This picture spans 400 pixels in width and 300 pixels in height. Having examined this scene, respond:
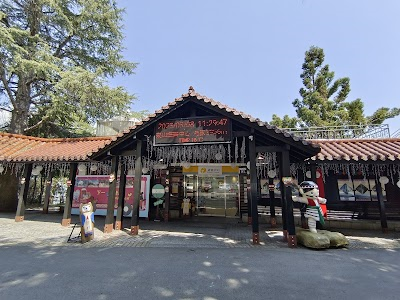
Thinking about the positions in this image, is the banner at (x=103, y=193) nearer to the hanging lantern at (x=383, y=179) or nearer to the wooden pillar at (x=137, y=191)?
the wooden pillar at (x=137, y=191)

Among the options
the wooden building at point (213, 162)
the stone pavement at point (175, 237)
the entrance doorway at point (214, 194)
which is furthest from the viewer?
the entrance doorway at point (214, 194)

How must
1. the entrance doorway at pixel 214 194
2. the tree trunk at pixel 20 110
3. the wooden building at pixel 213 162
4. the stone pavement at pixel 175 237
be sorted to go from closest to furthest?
the stone pavement at pixel 175 237 → the wooden building at pixel 213 162 → the entrance doorway at pixel 214 194 → the tree trunk at pixel 20 110

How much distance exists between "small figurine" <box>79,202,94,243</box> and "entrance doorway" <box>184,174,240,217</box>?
19.2 ft

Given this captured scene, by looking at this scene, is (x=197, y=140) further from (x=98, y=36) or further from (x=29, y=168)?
(x=98, y=36)

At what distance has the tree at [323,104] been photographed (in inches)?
801

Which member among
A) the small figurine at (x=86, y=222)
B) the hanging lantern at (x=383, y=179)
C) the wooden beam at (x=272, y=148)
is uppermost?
the wooden beam at (x=272, y=148)

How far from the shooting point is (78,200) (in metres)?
11.9

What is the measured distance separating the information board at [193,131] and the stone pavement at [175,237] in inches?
122

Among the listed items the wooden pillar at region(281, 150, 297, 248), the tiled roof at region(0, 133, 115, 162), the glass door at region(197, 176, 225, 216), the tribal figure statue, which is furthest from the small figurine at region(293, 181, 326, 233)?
the tiled roof at region(0, 133, 115, 162)

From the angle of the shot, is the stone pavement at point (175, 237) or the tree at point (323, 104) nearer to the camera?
the stone pavement at point (175, 237)

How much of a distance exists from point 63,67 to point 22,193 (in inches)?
303

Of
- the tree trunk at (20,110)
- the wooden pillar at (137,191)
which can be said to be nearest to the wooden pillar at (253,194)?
the wooden pillar at (137,191)

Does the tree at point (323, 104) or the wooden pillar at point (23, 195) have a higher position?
the tree at point (323, 104)

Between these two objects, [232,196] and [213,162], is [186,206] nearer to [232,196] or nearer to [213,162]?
[232,196]
